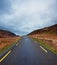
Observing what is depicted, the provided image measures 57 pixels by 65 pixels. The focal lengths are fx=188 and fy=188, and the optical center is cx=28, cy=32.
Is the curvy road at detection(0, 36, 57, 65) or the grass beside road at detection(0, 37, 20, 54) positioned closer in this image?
the curvy road at detection(0, 36, 57, 65)

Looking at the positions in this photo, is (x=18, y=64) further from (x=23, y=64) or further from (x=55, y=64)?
(x=55, y=64)

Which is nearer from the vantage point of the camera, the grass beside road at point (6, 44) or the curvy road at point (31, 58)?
the curvy road at point (31, 58)

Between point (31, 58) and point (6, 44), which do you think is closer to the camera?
point (31, 58)

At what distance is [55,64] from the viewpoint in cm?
1132

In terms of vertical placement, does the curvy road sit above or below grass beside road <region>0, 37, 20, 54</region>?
below

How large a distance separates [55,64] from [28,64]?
5.34 ft

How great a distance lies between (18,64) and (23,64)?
317 mm

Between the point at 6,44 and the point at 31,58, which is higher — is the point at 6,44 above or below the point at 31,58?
above

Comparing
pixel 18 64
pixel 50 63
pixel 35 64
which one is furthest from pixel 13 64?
pixel 50 63

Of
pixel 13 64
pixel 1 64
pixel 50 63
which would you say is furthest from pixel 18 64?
pixel 50 63

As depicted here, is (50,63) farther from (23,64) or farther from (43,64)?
(23,64)

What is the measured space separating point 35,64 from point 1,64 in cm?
204

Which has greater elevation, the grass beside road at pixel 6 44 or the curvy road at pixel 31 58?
the grass beside road at pixel 6 44

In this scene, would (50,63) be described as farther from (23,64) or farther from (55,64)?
(23,64)
